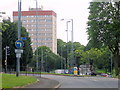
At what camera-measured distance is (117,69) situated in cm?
5306

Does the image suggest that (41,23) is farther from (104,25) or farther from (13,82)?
(13,82)

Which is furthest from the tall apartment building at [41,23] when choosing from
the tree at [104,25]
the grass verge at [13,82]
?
the grass verge at [13,82]

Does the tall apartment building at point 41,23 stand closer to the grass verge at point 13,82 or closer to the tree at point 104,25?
the tree at point 104,25

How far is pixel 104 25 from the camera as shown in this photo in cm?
4994

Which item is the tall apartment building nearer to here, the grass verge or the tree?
the tree

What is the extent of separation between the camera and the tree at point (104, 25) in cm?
4868

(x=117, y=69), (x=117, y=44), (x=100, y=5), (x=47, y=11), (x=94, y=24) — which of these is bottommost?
(x=117, y=69)

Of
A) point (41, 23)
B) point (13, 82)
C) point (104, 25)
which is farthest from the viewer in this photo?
point (41, 23)

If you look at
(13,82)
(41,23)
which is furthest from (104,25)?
(41,23)

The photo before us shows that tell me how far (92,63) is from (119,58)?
42441mm

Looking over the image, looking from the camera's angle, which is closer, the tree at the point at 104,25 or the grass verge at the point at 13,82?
the grass verge at the point at 13,82

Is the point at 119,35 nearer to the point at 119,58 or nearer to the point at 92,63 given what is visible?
the point at 119,58

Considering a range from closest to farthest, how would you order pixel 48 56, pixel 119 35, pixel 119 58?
pixel 119 35 → pixel 119 58 → pixel 48 56

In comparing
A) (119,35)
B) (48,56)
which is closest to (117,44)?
(119,35)
